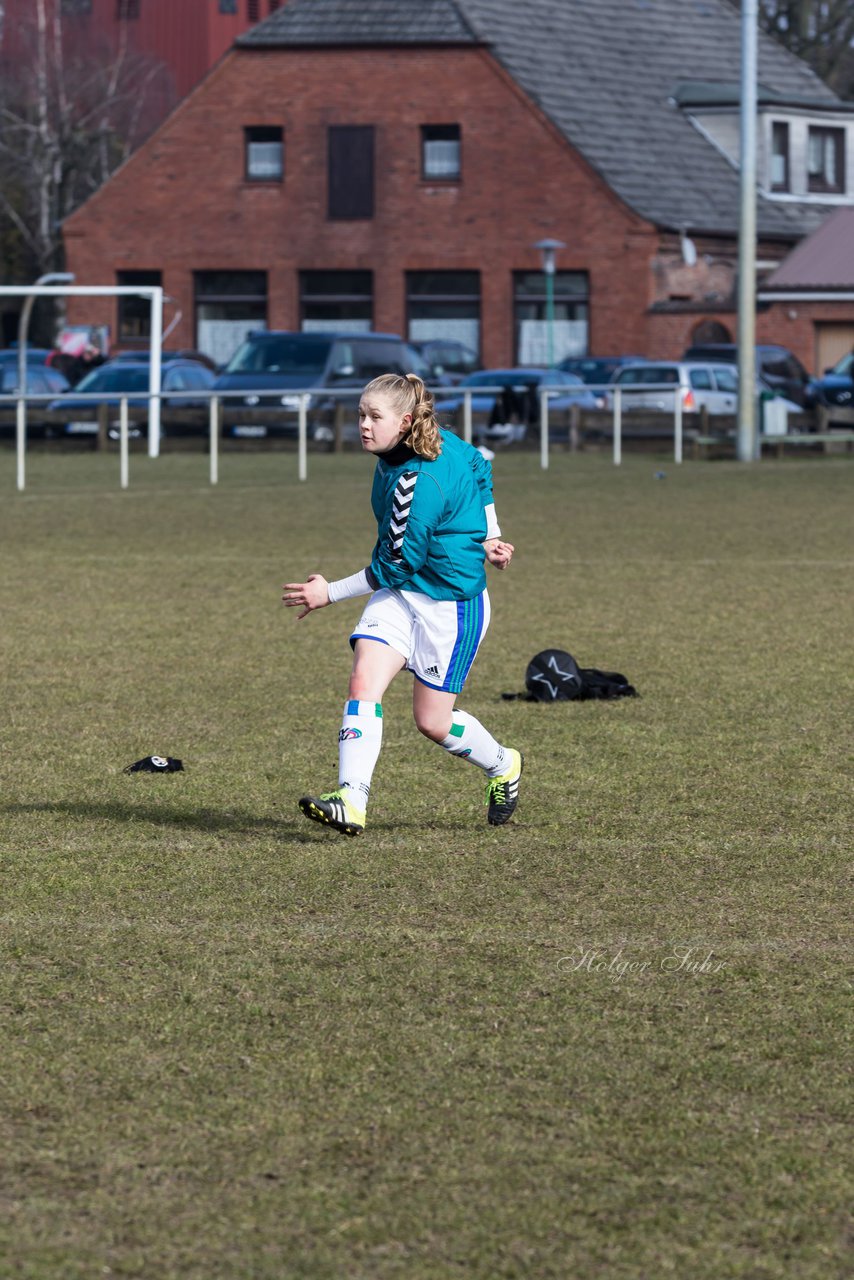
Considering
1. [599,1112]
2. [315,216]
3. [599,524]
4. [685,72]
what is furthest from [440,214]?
[599,1112]

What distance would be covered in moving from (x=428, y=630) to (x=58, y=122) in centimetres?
6773

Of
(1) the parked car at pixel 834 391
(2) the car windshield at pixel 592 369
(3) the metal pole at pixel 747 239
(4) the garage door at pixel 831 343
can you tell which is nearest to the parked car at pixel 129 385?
(3) the metal pole at pixel 747 239

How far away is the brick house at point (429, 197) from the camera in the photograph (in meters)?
54.3

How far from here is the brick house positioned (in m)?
54.3

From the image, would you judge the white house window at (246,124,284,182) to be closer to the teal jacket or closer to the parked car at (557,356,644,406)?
the parked car at (557,356,644,406)

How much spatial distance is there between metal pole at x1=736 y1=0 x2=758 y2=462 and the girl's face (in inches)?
1059

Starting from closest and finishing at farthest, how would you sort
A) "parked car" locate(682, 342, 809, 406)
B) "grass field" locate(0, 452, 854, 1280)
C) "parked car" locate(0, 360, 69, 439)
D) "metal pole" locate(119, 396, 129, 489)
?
"grass field" locate(0, 452, 854, 1280)
"metal pole" locate(119, 396, 129, 489)
"parked car" locate(0, 360, 69, 439)
"parked car" locate(682, 342, 809, 406)

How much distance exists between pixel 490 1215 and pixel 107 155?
72.9 metres

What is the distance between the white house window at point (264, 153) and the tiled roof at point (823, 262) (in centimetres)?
1225

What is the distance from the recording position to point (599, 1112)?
4.28 m

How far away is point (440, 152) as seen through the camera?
55531 mm

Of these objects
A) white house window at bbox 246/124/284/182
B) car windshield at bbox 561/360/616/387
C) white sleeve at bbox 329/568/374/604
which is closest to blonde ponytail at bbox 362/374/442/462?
white sleeve at bbox 329/568/374/604

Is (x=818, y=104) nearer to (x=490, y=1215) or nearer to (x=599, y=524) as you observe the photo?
(x=599, y=524)

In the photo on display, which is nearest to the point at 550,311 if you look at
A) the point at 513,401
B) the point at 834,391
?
the point at 834,391
